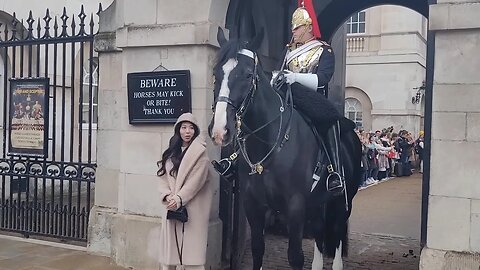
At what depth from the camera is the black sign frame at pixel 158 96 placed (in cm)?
619

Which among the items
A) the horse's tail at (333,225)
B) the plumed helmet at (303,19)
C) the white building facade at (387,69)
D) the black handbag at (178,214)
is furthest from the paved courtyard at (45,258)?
the white building facade at (387,69)

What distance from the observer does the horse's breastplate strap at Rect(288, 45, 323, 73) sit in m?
4.96

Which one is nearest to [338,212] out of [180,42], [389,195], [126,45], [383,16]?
[180,42]

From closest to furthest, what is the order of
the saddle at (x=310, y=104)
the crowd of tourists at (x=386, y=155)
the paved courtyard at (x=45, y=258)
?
the saddle at (x=310, y=104)
the paved courtyard at (x=45, y=258)
the crowd of tourists at (x=386, y=155)

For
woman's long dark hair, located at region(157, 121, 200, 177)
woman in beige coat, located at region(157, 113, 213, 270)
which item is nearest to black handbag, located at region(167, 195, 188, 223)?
woman in beige coat, located at region(157, 113, 213, 270)

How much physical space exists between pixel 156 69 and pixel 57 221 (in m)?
3.00

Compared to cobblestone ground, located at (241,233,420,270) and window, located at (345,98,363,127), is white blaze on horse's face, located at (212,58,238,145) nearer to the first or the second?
cobblestone ground, located at (241,233,420,270)

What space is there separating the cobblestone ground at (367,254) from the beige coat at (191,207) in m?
2.00

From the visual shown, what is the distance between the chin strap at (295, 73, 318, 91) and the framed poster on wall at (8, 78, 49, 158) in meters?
4.45

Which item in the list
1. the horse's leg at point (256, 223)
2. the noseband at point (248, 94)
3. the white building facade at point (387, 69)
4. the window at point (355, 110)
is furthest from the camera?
the window at point (355, 110)

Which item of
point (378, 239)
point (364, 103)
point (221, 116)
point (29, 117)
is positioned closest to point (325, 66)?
point (221, 116)

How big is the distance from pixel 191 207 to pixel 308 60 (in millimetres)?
1723

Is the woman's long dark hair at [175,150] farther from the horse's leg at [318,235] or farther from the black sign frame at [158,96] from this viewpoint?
the horse's leg at [318,235]

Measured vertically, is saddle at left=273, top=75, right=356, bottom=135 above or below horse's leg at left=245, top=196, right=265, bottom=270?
above
